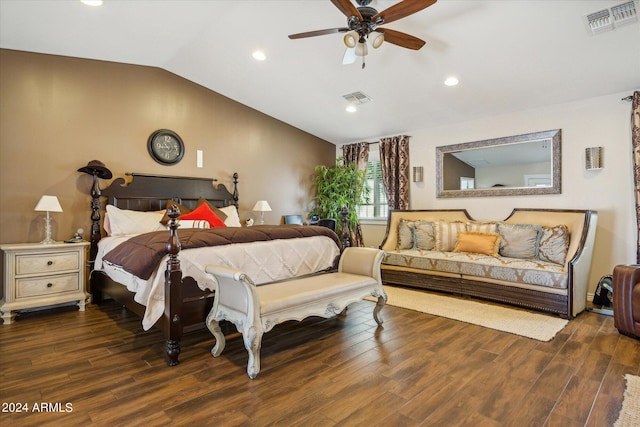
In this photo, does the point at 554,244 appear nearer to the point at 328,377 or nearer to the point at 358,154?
the point at 328,377

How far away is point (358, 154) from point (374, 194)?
83cm

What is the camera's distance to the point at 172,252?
7.77 feet

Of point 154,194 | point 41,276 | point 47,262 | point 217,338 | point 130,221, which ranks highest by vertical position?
point 154,194

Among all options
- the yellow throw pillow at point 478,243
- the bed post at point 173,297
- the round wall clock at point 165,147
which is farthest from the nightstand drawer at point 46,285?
the yellow throw pillow at point 478,243

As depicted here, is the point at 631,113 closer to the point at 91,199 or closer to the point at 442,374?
the point at 442,374

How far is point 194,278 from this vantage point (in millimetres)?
2611

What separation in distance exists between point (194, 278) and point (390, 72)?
10.6ft

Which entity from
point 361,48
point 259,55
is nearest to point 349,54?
point 361,48

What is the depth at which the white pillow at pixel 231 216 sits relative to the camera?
16.2ft

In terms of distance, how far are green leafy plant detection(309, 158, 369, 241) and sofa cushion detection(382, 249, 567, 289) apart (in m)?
1.62

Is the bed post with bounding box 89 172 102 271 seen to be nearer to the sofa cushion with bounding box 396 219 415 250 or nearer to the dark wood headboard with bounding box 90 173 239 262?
the dark wood headboard with bounding box 90 173 239 262

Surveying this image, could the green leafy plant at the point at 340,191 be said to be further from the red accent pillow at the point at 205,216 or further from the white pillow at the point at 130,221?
the white pillow at the point at 130,221

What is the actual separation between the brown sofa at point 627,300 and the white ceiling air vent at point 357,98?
342 centimetres

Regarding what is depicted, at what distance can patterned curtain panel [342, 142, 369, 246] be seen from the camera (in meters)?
6.45
